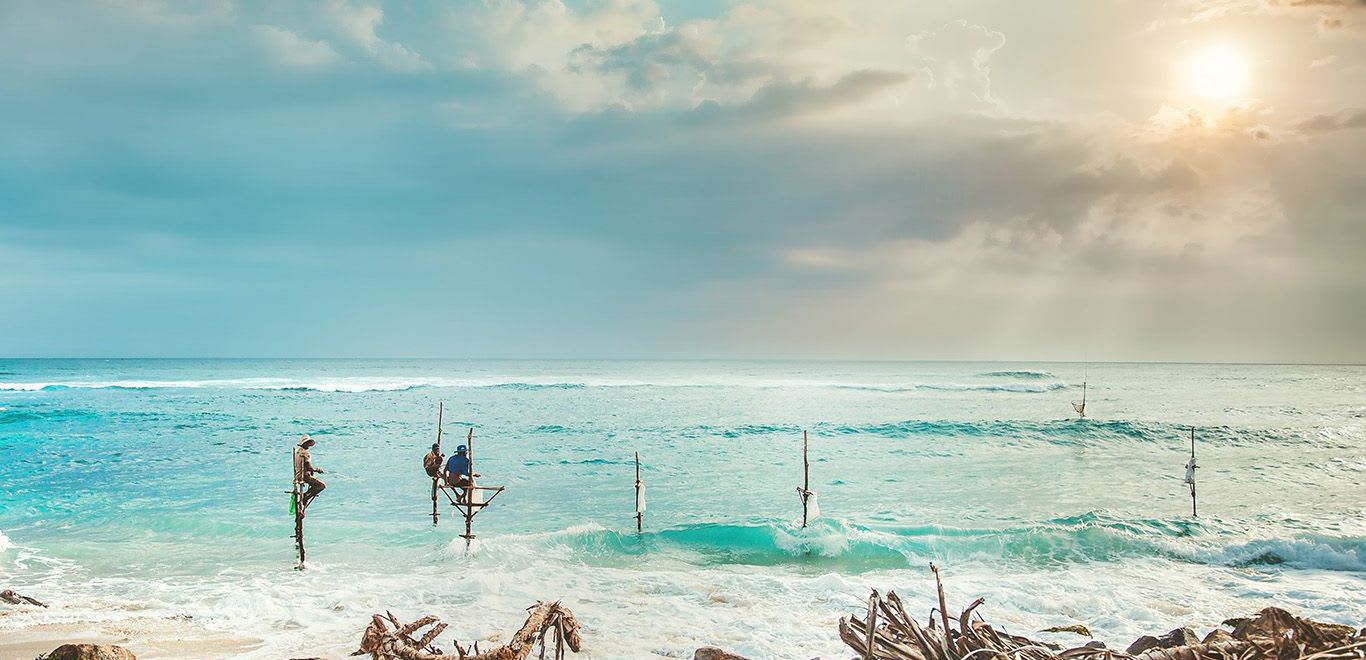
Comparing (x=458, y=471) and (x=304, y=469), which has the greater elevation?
(x=304, y=469)

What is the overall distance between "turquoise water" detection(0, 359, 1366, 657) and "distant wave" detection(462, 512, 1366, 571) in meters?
0.08

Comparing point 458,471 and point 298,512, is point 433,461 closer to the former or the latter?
point 458,471

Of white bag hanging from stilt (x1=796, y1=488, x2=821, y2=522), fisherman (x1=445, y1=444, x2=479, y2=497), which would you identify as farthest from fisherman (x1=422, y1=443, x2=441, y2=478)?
white bag hanging from stilt (x1=796, y1=488, x2=821, y2=522)

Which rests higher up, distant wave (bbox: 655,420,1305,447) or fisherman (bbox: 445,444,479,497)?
fisherman (bbox: 445,444,479,497)

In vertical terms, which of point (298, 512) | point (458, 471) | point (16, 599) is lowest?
point (16, 599)

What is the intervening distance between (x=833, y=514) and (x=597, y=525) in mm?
6483

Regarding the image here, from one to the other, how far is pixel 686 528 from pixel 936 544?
5798 millimetres

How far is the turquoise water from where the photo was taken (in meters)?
11.3

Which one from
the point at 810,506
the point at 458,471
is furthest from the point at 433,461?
the point at 810,506

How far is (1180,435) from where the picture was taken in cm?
3700

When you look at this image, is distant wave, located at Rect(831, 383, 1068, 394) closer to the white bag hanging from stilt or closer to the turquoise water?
the turquoise water

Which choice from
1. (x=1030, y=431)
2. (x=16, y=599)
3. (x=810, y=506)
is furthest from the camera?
(x=1030, y=431)

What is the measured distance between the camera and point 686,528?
17781mm

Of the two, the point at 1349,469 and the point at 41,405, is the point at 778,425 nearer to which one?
the point at 1349,469
